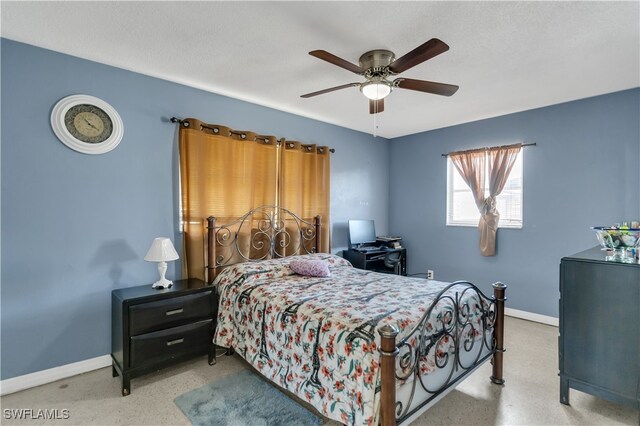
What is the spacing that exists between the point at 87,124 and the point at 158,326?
1.79 m

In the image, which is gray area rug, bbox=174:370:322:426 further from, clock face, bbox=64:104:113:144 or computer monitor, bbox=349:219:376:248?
computer monitor, bbox=349:219:376:248

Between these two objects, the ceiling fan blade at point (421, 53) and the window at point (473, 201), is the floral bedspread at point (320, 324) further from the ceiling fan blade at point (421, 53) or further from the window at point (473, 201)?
the window at point (473, 201)

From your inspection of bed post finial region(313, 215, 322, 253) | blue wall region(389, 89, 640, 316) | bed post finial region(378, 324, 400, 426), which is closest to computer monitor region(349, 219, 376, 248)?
bed post finial region(313, 215, 322, 253)

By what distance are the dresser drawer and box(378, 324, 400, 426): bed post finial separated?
1.78 m

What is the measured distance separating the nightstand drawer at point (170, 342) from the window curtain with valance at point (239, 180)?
0.62 m

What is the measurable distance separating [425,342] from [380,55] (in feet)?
6.68

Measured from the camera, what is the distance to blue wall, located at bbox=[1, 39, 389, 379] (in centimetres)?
237

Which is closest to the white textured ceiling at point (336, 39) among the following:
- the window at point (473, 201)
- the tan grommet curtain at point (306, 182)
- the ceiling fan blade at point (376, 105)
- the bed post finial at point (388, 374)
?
the ceiling fan blade at point (376, 105)

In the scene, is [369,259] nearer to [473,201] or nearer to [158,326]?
[473,201]

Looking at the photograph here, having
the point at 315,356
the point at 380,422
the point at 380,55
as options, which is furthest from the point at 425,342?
the point at 380,55

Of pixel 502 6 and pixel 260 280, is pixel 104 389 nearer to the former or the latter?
pixel 260 280

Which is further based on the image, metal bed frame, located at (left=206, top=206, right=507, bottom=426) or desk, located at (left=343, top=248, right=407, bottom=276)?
desk, located at (left=343, top=248, right=407, bottom=276)

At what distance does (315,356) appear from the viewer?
6.38 feet

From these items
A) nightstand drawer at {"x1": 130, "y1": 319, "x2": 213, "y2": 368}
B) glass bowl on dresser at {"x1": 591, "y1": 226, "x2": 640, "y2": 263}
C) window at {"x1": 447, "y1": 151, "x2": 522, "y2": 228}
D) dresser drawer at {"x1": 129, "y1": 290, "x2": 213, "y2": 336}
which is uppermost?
window at {"x1": 447, "y1": 151, "x2": 522, "y2": 228}
